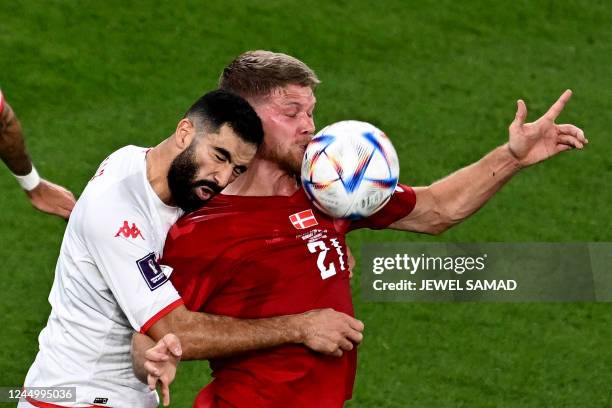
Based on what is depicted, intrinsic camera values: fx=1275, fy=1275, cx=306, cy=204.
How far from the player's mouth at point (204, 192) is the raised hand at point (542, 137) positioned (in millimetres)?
1392

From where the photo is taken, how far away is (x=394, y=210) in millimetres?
5613

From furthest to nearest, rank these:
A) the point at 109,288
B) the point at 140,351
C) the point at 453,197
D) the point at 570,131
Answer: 1. the point at 453,197
2. the point at 570,131
3. the point at 109,288
4. the point at 140,351

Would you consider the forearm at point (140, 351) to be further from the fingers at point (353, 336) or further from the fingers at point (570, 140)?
the fingers at point (570, 140)

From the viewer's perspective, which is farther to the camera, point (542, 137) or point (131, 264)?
point (542, 137)

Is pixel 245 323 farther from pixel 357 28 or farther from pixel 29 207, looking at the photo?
pixel 357 28

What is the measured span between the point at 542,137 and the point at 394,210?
0.71 meters

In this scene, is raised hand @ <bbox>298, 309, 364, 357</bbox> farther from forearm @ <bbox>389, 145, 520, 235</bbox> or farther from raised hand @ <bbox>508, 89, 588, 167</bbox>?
raised hand @ <bbox>508, 89, 588, 167</bbox>

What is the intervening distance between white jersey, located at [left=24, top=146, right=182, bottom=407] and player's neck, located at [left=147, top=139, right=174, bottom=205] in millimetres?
22

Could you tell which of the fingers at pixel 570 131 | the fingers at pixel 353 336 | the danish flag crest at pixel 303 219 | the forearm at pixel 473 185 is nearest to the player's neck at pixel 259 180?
the danish flag crest at pixel 303 219

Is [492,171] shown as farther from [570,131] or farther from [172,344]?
[172,344]

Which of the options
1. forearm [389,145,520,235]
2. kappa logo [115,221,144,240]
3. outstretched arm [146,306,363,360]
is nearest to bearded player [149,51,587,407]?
outstretched arm [146,306,363,360]

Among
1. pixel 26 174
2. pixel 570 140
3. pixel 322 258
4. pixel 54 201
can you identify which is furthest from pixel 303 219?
pixel 26 174

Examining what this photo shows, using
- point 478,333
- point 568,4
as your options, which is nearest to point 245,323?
point 478,333

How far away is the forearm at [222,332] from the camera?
4891mm
